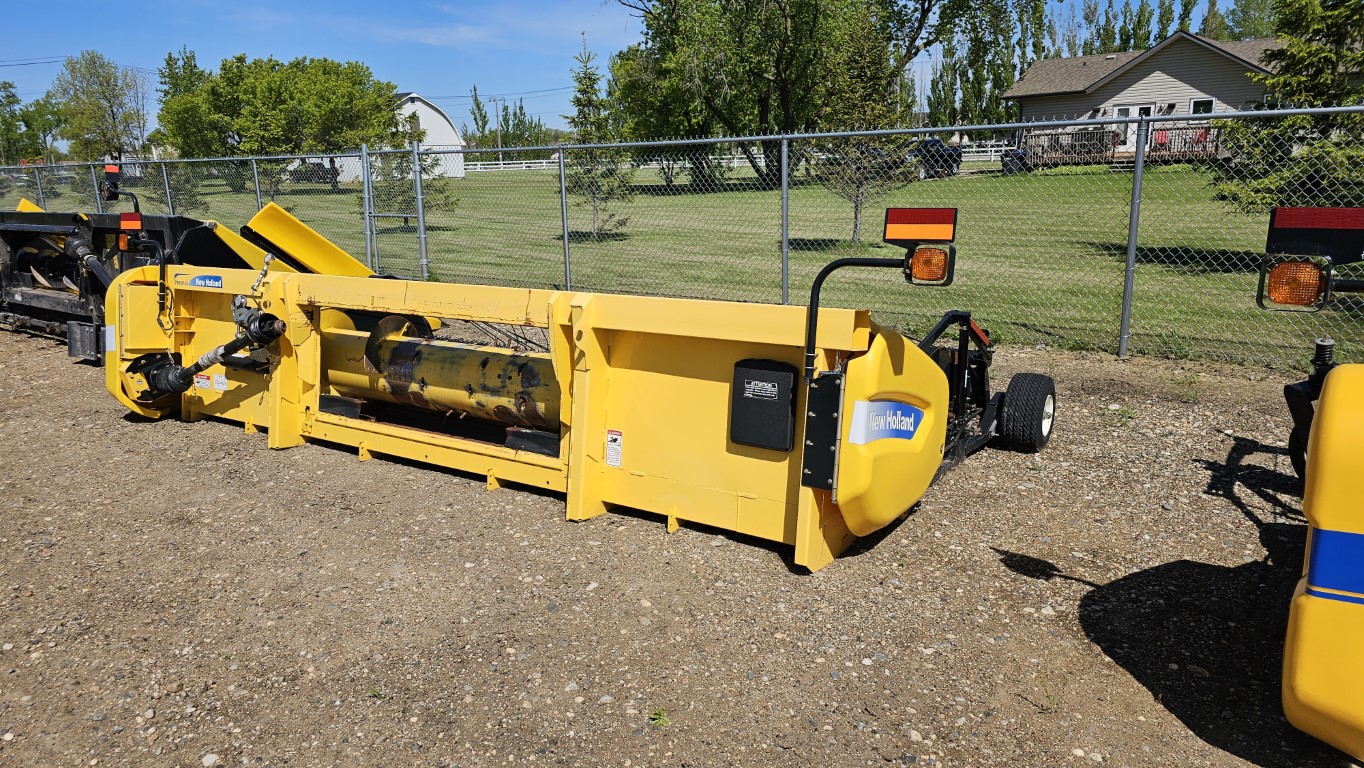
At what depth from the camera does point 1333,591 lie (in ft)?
7.96

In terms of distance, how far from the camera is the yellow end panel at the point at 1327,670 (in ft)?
7.89

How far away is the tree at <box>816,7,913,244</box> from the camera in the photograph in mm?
13776

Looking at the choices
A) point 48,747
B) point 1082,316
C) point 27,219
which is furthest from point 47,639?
point 1082,316

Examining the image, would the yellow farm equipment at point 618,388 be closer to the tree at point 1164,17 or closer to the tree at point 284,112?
the tree at point 284,112

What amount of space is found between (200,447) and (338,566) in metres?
2.32

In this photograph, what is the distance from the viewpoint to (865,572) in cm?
402

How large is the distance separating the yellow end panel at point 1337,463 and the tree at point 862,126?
9052mm

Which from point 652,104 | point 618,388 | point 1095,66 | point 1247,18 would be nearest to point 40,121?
point 652,104

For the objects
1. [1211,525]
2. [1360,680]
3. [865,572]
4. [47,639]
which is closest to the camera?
[1360,680]

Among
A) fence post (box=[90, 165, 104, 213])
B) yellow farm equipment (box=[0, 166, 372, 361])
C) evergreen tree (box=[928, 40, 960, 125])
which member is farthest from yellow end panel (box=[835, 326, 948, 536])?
evergreen tree (box=[928, 40, 960, 125])

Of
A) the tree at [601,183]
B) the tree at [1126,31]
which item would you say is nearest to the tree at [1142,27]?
the tree at [1126,31]

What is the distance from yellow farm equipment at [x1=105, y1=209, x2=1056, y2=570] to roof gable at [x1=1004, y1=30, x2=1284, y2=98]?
40.4 m

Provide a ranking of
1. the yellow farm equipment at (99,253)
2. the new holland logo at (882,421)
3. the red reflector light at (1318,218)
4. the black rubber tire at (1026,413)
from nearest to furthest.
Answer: the red reflector light at (1318,218) → the new holland logo at (882,421) → the black rubber tire at (1026,413) → the yellow farm equipment at (99,253)

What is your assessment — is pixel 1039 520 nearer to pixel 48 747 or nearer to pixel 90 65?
pixel 48 747
